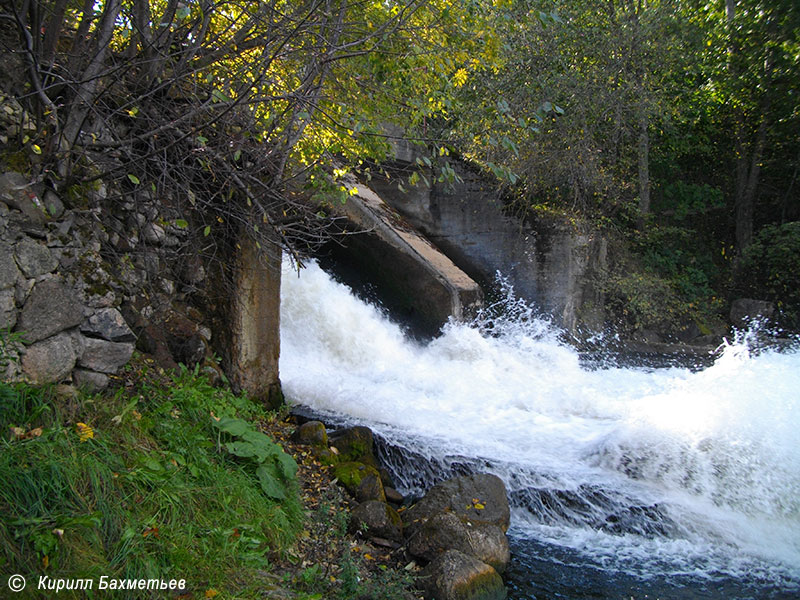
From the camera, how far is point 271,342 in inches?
242

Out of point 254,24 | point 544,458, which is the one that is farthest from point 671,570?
point 254,24

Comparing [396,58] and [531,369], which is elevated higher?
[396,58]

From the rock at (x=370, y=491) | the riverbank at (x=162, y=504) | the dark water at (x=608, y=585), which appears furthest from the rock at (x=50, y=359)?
the dark water at (x=608, y=585)

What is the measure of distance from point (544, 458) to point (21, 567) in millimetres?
4581

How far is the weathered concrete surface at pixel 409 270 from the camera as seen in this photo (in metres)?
9.60

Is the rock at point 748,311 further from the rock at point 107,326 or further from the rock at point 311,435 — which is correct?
the rock at point 107,326

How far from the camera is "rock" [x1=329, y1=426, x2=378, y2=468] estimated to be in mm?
5405

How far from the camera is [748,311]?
12781 mm

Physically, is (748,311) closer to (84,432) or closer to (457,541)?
(457,541)

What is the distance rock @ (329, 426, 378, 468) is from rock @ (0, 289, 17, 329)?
2.93 metres

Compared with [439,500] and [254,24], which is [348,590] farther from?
[254,24]

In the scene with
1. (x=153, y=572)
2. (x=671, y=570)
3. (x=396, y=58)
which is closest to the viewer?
(x=153, y=572)

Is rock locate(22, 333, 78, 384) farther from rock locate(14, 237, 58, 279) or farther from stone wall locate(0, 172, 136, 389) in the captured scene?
rock locate(14, 237, 58, 279)

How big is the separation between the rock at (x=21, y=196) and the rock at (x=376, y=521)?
295cm
